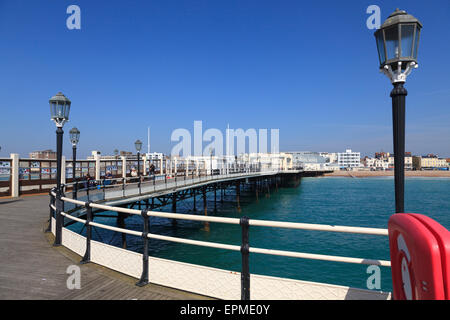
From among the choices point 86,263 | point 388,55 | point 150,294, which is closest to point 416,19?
point 388,55

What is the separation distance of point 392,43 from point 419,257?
2.87 metres

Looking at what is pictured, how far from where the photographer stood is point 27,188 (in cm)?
1733

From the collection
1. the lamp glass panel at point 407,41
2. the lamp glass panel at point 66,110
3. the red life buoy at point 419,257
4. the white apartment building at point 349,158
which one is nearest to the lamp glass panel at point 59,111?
the lamp glass panel at point 66,110

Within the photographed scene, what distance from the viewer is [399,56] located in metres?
3.46

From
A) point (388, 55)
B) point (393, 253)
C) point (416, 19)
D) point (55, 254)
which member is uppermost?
point (416, 19)

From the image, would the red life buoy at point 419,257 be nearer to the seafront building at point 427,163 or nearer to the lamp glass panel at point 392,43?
the lamp glass panel at point 392,43

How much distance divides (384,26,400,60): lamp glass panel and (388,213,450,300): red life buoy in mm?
2368

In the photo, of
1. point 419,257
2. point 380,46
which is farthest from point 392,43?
point 419,257

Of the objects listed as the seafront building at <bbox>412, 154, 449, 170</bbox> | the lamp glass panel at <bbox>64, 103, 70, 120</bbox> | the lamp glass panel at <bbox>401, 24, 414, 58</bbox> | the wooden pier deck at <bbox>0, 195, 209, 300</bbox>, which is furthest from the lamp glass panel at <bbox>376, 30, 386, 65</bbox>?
the seafront building at <bbox>412, 154, 449, 170</bbox>

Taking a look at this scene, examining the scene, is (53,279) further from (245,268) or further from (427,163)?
(427,163)

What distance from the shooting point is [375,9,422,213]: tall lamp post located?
3.39m
